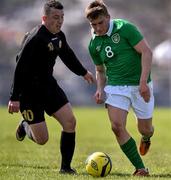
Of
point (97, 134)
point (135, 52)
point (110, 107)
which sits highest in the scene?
point (135, 52)

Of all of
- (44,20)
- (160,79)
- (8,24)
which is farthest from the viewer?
(8,24)

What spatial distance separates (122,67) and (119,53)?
0.56 ft

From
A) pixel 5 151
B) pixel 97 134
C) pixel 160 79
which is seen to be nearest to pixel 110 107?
pixel 5 151

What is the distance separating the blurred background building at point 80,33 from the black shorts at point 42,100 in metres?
22.2

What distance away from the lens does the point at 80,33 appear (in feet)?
116

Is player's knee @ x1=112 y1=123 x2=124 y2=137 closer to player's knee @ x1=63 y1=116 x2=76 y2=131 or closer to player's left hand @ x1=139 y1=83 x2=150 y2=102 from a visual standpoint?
player's left hand @ x1=139 y1=83 x2=150 y2=102

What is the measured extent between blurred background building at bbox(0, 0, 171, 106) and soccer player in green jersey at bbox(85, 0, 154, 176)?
2240cm

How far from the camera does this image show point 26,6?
36750 mm

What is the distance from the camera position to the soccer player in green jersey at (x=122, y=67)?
829 cm

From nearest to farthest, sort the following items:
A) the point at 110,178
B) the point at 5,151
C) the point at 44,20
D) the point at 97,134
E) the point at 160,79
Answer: the point at 110,178, the point at 44,20, the point at 5,151, the point at 97,134, the point at 160,79

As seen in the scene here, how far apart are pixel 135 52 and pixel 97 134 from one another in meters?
8.89

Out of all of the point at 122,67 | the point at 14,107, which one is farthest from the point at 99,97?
the point at 14,107

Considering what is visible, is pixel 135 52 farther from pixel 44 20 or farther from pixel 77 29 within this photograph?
pixel 77 29

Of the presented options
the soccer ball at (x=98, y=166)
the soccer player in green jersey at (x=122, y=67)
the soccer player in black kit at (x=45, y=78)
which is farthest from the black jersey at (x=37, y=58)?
the soccer ball at (x=98, y=166)
